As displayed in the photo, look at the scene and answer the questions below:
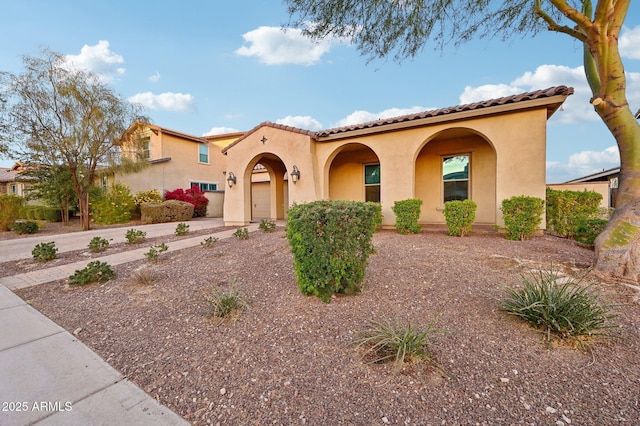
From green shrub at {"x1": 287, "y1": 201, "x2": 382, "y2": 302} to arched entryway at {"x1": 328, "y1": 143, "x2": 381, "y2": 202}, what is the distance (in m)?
7.92

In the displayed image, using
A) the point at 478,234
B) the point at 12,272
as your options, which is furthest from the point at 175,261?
the point at 478,234

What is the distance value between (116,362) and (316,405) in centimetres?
197

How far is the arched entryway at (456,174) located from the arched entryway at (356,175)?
176 centimetres

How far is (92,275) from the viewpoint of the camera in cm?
456

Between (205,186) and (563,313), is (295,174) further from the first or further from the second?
(205,186)

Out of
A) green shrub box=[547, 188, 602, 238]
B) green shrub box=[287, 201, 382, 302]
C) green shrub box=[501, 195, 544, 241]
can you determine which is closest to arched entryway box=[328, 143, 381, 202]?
green shrub box=[501, 195, 544, 241]

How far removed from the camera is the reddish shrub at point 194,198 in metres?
16.5

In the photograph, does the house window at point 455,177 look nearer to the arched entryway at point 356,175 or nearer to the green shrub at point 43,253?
the arched entryway at point 356,175

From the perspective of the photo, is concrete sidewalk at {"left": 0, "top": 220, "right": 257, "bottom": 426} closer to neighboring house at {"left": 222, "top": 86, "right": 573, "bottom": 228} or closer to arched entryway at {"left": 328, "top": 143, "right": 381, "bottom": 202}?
neighboring house at {"left": 222, "top": 86, "right": 573, "bottom": 228}

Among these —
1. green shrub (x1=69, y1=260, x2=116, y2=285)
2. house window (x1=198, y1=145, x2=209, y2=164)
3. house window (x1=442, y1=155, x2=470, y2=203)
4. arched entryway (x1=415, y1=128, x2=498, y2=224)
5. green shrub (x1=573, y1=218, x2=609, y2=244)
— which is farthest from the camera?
house window (x1=198, y1=145, x2=209, y2=164)

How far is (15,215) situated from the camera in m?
11.9

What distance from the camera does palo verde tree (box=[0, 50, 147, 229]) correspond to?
34.3ft

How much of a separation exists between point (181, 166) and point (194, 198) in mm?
3106

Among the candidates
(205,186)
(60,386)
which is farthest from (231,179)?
(205,186)
